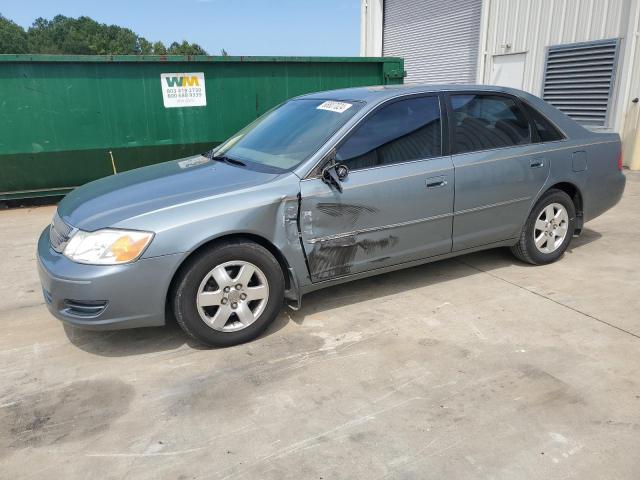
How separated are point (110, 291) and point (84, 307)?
22 cm

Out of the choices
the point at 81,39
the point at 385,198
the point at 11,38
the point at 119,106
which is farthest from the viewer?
the point at 81,39

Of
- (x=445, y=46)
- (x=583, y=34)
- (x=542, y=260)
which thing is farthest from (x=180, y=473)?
(x=445, y=46)

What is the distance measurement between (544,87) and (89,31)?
115132mm

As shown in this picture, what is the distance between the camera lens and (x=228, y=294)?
10.7 feet

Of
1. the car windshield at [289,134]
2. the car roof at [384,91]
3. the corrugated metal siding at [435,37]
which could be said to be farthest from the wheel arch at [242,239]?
the corrugated metal siding at [435,37]

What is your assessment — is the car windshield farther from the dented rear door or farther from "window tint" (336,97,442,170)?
the dented rear door

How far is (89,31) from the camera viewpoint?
106m

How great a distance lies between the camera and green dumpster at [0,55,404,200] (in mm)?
7020

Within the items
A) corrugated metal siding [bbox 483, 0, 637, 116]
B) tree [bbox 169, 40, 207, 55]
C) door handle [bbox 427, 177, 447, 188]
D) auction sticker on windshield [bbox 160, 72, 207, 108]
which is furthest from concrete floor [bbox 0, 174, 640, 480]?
tree [bbox 169, 40, 207, 55]

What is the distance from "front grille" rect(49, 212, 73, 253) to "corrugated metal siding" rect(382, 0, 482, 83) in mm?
12100

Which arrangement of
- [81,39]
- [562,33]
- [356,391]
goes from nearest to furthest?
[356,391]
[562,33]
[81,39]

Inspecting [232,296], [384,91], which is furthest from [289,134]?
[232,296]

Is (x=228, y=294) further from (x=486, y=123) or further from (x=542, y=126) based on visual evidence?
(x=542, y=126)

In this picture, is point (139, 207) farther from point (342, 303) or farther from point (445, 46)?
point (445, 46)
